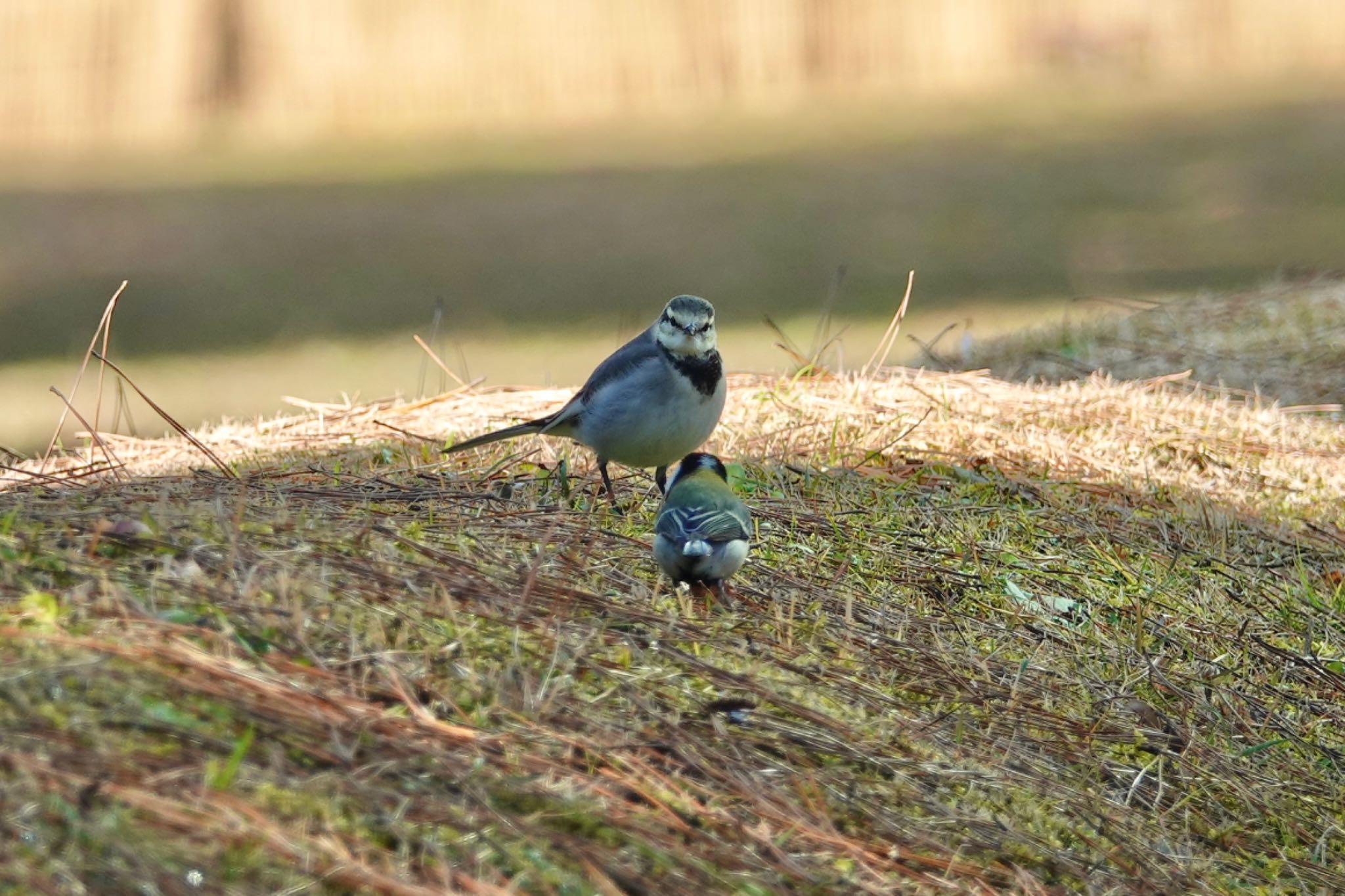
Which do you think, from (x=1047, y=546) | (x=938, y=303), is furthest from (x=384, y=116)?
(x=1047, y=546)

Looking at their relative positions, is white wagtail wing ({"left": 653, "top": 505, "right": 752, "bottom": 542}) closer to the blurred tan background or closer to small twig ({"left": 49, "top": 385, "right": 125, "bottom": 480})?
small twig ({"left": 49, "top": 385, "right": 125, "bottom": 480})

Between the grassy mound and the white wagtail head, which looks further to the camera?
the white wagtail head

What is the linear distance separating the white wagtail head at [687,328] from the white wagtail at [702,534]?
0.96 meters

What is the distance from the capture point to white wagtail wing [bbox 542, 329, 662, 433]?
191 inches

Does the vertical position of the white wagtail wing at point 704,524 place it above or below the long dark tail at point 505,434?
above

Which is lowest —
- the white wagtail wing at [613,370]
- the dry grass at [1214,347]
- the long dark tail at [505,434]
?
the dry grass at [1214,347]

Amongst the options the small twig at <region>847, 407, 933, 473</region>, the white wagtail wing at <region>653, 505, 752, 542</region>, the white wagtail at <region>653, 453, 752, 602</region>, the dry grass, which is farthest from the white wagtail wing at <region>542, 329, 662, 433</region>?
the dry grass

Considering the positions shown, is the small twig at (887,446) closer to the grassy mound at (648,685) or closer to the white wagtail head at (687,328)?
the grassy mound at (648,685)

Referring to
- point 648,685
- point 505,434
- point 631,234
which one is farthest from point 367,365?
point 648,685

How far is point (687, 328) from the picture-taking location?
477 centimetres

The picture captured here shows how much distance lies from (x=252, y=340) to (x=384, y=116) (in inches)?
282

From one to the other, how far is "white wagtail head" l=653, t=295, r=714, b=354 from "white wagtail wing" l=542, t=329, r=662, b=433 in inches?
2.1

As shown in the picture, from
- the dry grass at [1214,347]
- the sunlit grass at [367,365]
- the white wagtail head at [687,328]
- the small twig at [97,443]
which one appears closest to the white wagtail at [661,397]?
the white wagtail head at [687,328]

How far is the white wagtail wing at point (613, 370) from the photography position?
484cm
